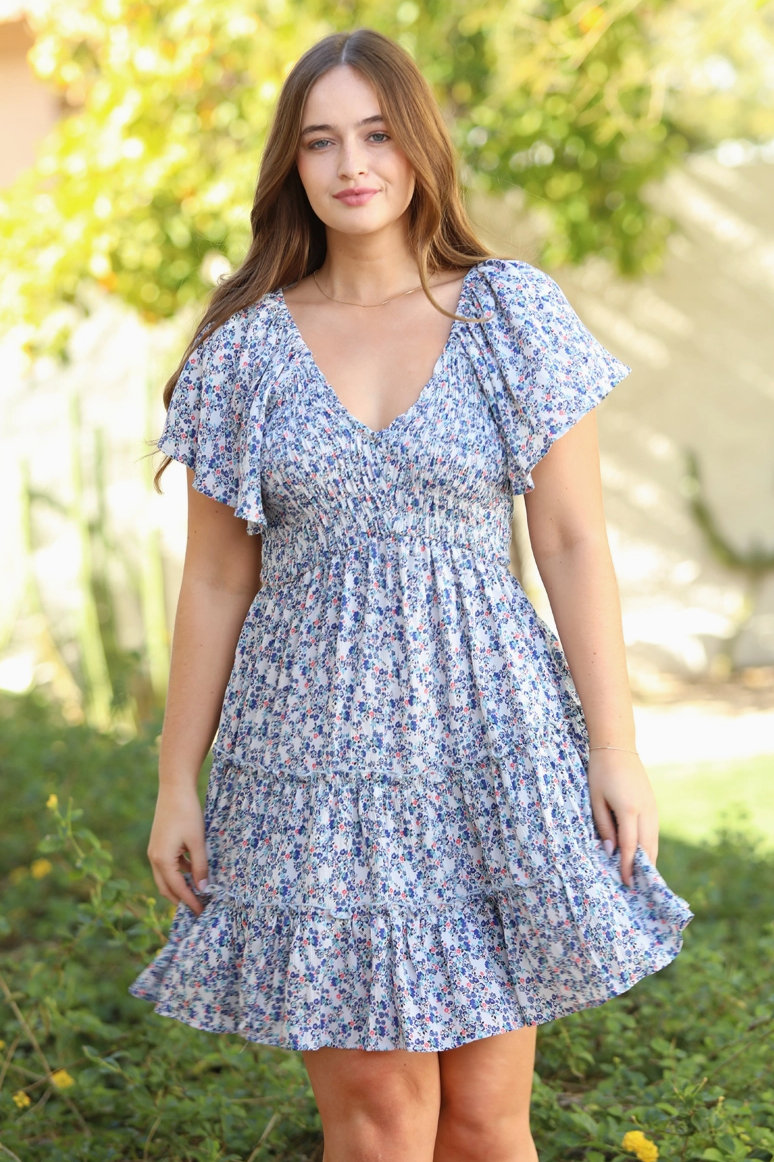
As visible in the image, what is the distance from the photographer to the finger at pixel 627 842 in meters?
1.79

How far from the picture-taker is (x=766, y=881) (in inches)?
144

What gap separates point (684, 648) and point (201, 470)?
5.41 meters

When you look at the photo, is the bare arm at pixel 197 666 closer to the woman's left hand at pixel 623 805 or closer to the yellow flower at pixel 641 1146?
the woman's left hand at pixel 623 805

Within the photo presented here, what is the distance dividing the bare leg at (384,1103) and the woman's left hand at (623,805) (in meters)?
0.38

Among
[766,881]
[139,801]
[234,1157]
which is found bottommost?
[234,1157]

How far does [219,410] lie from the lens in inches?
77.5

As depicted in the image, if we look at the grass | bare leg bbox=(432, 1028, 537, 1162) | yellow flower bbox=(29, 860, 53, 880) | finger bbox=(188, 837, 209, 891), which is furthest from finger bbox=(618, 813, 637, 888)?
the grass

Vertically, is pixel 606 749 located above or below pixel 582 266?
below

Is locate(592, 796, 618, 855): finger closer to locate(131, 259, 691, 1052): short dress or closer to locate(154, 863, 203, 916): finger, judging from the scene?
locate(131, 259, 691, 1052): short dress

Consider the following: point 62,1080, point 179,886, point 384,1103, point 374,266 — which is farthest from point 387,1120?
point 374,266

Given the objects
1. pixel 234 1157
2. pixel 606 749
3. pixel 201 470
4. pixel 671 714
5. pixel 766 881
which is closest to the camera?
pixel 606 749

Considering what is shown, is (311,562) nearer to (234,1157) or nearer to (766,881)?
(234,1157)

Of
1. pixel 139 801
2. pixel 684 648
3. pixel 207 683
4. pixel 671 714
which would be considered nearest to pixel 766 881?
pixel 139 801

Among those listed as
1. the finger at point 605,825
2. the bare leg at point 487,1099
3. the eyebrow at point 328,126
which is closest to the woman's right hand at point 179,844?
the bare leg at point 487,1099
